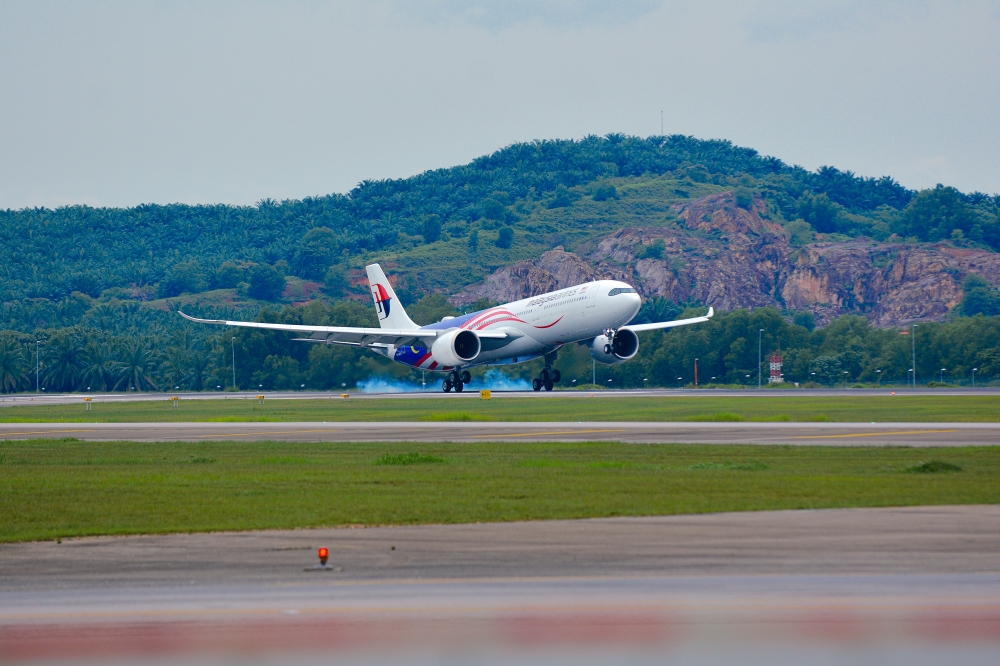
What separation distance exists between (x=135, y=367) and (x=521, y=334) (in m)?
80.7

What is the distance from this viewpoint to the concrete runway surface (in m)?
10.3

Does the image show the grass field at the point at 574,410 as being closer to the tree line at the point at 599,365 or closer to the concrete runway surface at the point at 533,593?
the tree line at the point at 599,365

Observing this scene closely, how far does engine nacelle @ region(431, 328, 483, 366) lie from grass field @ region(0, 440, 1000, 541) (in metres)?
39.4

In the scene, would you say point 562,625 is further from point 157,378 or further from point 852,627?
point 157,378

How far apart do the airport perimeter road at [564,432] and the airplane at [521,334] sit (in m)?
22.0

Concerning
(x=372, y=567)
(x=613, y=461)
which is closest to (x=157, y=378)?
(x=613, y=461)

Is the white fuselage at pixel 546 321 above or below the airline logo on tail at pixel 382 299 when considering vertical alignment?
below

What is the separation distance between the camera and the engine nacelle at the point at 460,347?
2837 inches

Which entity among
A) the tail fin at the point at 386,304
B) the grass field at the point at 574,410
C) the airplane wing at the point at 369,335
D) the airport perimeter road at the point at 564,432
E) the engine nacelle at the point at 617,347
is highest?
the tail fin at the point at 386,304

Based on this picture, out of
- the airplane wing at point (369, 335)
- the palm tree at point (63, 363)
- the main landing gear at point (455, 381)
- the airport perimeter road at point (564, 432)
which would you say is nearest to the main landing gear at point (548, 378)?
the main landing gear at point (455, 381)

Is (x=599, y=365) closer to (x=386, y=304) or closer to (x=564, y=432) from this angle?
(x=386, y=304)

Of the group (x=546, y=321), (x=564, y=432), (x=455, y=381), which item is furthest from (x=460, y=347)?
(x=564, y=432)

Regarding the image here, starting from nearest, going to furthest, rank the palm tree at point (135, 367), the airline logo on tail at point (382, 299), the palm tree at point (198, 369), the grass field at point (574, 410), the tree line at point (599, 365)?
the grass field at point (574, 410) → the airline logo on tail at point (382, 299) → the tree line at point (599, 365) → the palm tree at point (198, 369) → the palm tree at point (135, 367)

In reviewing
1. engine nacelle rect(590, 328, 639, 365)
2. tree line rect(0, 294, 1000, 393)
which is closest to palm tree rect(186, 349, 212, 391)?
tree line rect(0, 294, 1000, 393)
